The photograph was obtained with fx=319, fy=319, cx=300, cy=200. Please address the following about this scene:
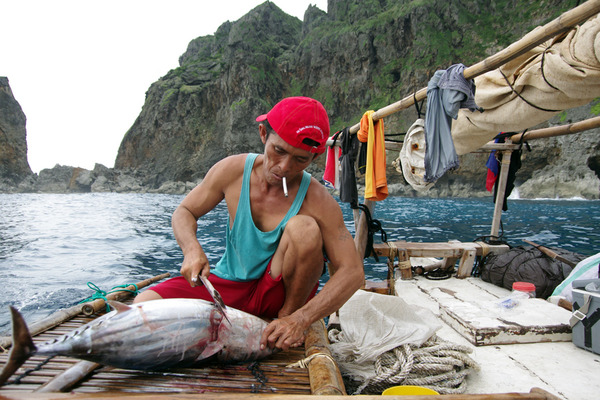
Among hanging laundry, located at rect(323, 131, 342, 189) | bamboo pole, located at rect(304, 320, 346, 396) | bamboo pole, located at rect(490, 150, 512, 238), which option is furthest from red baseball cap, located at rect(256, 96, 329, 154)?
bamboo pole, located at rect(490, 150, 512, 238)

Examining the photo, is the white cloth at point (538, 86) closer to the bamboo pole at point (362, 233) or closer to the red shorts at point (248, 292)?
the bamboo pole at point (362, 233)

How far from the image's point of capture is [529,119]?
3.15 metres

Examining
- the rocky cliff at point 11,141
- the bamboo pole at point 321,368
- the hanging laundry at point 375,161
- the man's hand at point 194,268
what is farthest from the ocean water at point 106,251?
the rocky cliff at point 11,141

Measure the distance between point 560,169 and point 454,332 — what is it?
3913cm

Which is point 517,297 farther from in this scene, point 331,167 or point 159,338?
point 331,167

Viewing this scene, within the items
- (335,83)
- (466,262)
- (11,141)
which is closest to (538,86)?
(466,262)

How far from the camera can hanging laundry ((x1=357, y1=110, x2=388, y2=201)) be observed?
14.2ft

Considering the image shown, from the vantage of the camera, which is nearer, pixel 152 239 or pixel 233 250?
pixel 233 250

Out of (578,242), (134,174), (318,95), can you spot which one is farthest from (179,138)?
(578,242)

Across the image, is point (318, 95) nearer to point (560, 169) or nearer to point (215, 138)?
point (215, 138)

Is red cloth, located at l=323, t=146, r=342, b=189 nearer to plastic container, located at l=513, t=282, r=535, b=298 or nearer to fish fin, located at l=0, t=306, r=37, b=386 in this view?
plastic container, located at l=513, t=282, r=535, b=298

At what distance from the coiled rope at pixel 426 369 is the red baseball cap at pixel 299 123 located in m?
1.54

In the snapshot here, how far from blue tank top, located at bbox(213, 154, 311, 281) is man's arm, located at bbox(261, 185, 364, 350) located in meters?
0.19

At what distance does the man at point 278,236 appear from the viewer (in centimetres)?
205
